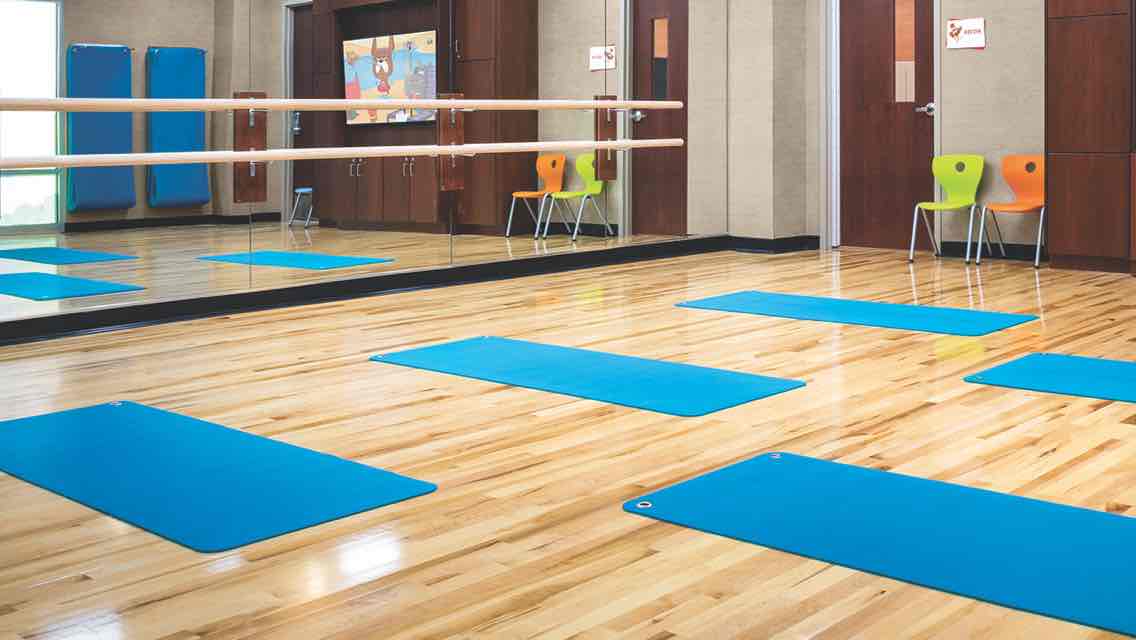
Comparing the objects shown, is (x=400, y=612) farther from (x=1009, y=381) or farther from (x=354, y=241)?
(x=354, y=241)

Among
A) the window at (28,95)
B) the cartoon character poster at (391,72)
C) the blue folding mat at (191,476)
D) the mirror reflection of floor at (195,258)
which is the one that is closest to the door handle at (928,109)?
the cartoon character poster at (391,72)

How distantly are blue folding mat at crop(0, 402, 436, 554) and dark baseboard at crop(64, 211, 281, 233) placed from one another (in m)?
2.11

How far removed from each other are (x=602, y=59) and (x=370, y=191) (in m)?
2.30

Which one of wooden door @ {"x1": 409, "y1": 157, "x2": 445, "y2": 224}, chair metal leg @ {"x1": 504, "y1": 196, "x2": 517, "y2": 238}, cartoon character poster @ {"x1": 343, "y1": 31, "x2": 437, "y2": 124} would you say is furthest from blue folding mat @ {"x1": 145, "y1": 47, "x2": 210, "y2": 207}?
chair metal leg @ {"x1": 504, "y1": 196, "x2": 517, "y2": 238}

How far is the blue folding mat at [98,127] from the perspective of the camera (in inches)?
227

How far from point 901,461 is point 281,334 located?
3.25 m

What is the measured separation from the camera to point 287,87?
22.3 ft

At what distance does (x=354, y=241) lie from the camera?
755cm

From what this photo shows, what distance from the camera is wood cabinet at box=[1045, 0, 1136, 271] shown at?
7750 mm

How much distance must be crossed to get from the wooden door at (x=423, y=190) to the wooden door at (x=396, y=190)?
0.03 m

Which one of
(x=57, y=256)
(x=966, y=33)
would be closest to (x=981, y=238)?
(x=966, y=33)

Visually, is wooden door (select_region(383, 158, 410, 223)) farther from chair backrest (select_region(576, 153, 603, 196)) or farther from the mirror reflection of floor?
chair backrest (select_region(576, 153, 603, 196))

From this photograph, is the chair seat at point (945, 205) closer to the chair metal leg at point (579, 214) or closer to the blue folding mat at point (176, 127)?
the chair metal leg at point (579, 214)

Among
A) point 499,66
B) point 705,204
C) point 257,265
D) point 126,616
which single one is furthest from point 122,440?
point 705,204
